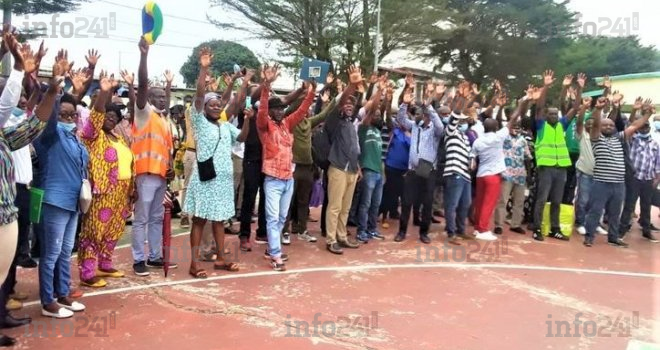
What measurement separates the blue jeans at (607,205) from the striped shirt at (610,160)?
104mm

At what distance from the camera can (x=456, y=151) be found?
7691mm

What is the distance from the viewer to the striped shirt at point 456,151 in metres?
7.68

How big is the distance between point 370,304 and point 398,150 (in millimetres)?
3362

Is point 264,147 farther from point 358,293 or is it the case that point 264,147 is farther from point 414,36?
point 414,36

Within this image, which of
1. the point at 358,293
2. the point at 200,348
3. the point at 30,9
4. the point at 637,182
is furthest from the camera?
the point at 30,9

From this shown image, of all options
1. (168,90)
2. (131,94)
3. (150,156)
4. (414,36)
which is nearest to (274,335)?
(150,156)

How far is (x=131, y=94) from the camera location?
17.8 feet

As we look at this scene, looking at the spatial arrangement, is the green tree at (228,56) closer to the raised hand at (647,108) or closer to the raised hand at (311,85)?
the raised hand at (647,108)

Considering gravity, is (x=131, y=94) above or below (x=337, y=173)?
above

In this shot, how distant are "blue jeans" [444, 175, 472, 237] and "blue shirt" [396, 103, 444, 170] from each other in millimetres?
359

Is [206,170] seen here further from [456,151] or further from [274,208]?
[456,151]

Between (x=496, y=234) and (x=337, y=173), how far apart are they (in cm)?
320

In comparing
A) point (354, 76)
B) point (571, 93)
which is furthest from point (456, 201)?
point (571, 93)

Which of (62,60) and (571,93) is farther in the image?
(571,93)
